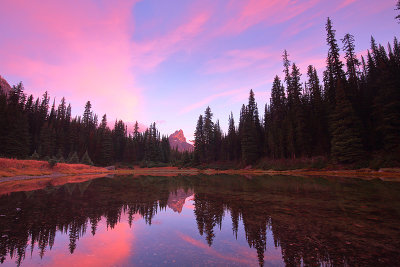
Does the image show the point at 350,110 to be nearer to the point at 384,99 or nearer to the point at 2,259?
the point at 384,99

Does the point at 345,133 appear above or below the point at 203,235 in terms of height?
above

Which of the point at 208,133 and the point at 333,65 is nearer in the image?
the point at 333,65

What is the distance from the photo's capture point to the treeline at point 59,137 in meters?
49.1

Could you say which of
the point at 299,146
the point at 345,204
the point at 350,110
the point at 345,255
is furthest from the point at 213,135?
the point at 345,255

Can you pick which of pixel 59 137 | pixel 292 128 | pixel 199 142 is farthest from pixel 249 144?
pixel 59 137

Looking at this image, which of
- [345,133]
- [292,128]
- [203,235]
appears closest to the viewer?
[203,235]

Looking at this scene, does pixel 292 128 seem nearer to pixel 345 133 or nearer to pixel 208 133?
pixel 345 133

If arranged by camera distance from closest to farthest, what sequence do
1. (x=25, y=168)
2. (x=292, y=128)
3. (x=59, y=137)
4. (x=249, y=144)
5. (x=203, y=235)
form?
(x=203, y=235) < (x=25, y=168) < (x=292, y=128) < (x=249, y=144) < (x=59, y=137)

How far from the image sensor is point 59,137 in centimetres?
6881

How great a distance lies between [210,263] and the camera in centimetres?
407

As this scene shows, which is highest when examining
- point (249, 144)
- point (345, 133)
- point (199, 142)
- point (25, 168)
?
point (199, 142)

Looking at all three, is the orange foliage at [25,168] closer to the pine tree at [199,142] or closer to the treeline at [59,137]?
the treeline at [59,137]

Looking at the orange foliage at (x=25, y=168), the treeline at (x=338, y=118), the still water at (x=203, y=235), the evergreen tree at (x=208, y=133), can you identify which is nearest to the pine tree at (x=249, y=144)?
the treeline at (x=338, y=118)

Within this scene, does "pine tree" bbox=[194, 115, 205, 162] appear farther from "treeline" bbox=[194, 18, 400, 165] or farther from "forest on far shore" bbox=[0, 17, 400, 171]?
"treeline" bbox=[194, 18, 400, 165]
